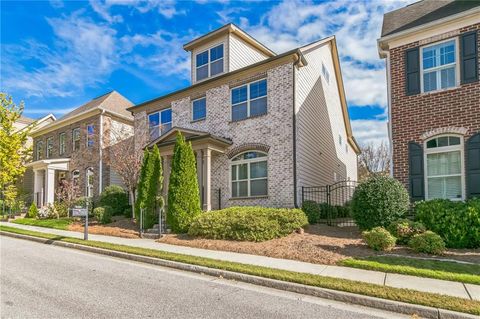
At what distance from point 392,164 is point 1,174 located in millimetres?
24733

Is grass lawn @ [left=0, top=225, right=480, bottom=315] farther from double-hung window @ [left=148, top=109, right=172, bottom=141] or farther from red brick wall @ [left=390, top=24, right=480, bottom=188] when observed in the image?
double-hung window @ [left=148, top=109, right=172, bottom=141]

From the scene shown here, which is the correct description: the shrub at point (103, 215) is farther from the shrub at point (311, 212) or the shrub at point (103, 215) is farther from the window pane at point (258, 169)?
the shrub at point (311, 212)

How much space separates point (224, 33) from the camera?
703 inches

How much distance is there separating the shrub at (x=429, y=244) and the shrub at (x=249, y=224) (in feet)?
12.8

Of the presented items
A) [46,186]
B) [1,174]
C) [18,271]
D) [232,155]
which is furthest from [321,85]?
[1,174]

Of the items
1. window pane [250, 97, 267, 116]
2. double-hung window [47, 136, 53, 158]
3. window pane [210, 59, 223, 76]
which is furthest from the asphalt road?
double-hung window [47, 136, 53, 158]

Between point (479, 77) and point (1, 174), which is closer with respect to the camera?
point (479, 77)

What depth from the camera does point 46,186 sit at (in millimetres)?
24000

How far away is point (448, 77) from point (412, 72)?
1077 millimetres

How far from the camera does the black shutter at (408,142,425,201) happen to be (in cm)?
1068

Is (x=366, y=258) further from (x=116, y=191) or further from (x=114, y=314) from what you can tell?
(x=116, y=191)

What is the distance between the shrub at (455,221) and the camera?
852 cm

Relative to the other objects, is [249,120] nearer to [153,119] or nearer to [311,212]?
[311,212]

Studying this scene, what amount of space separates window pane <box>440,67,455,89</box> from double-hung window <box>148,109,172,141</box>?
43.3 ft
